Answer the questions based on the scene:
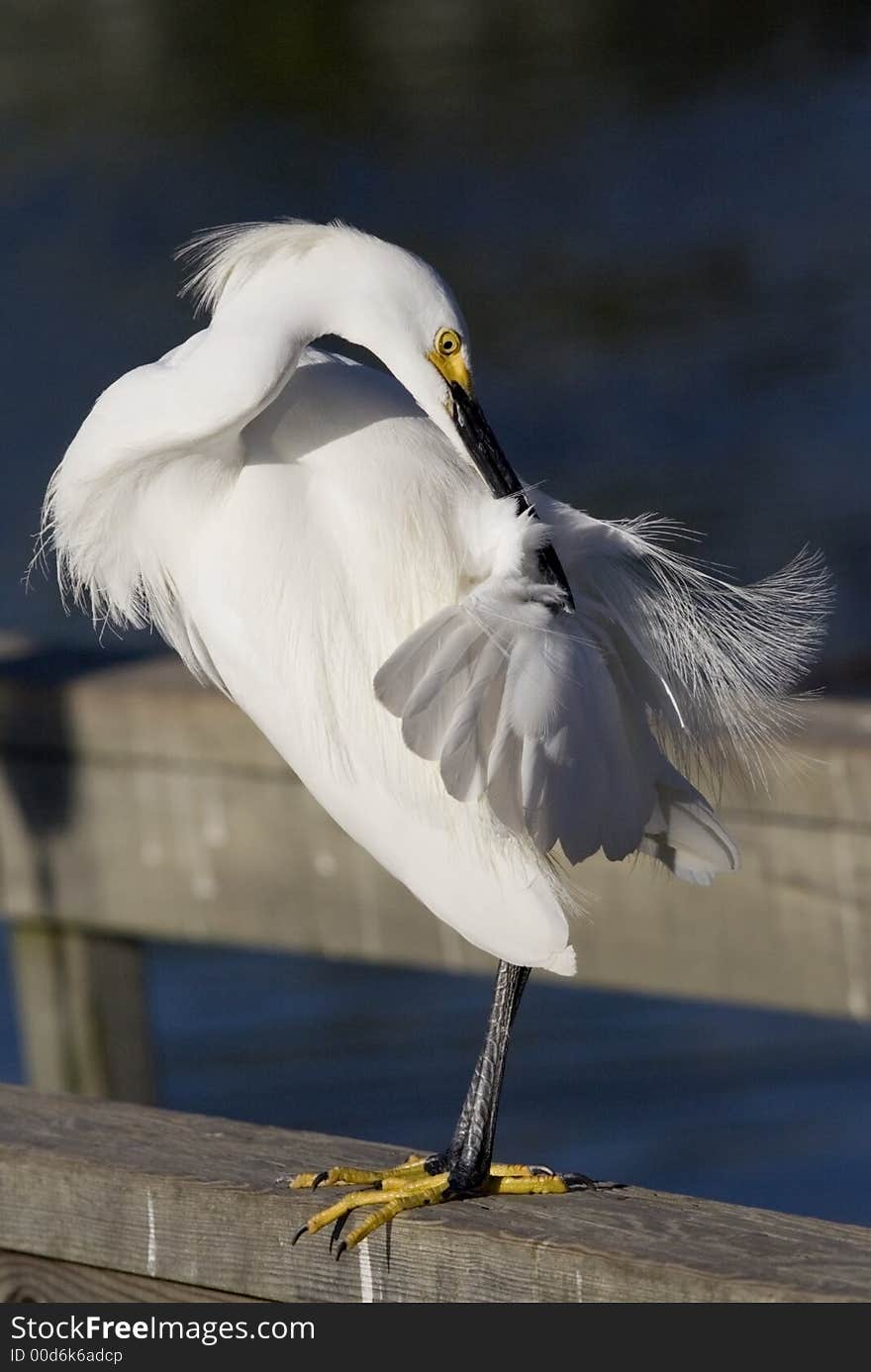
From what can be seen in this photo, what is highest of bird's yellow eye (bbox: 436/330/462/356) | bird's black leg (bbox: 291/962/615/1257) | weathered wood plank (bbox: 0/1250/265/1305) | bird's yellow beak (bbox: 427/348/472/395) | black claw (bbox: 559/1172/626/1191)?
bird's yellow eye (bbox: 436/330/462/356)

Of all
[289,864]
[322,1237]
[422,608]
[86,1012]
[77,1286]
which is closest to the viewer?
[322,1237]

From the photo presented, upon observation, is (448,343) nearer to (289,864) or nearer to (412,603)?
(412,603)

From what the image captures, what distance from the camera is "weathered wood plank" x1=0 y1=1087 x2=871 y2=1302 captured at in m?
1.70

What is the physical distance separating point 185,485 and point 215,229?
0.34 m

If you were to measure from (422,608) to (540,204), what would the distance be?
10271 millimetres

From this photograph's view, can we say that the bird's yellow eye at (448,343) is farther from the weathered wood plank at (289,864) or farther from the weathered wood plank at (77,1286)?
the weathered wood plank at (289,864)

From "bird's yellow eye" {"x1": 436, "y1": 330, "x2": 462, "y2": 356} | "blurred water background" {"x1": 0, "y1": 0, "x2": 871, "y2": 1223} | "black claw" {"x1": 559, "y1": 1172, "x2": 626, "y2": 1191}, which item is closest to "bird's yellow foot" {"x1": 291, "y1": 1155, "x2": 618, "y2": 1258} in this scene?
"black claw" {"x1": 559, "y1": 1172, "x2": 626, "y2": 1191}

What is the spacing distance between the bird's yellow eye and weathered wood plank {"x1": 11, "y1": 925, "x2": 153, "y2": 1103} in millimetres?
2981

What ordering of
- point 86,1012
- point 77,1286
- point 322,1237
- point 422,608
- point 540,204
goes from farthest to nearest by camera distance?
1. point 540,204
2. point 86,1012
3. point 422,608
4. point 77,1286
5. point 322,1237

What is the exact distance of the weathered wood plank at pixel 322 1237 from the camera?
1.70 m

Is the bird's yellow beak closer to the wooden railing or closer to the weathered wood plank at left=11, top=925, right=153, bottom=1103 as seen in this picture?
the wooden railing

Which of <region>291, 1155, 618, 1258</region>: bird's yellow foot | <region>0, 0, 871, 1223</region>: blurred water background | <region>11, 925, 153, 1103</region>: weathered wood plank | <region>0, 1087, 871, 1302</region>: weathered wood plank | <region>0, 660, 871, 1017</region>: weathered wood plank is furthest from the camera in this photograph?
<region>0, 0, 871, 1223</region>: blurred water background

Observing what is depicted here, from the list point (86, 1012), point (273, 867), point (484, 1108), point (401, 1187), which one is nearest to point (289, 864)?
point (273, 867)

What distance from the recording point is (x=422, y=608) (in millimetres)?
2115
